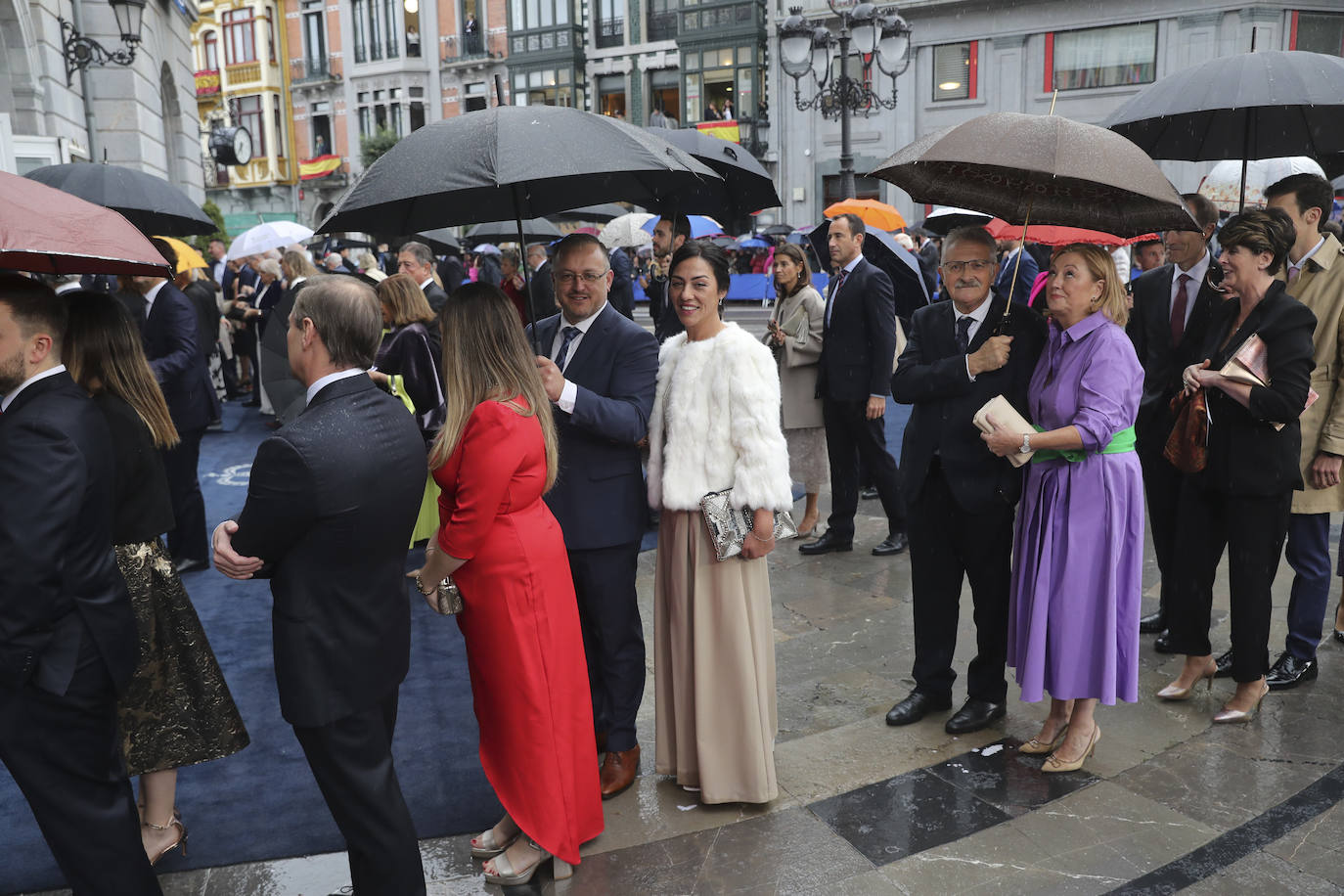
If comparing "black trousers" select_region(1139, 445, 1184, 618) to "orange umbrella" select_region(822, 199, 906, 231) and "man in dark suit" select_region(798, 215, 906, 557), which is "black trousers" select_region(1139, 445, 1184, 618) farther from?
"orange umbrella" select_region(822, 199, 906, 231)

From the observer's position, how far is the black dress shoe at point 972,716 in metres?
4.20

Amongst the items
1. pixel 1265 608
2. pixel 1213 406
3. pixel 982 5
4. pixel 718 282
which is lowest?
pixel 1265 608

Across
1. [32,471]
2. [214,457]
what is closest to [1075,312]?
[32,471]

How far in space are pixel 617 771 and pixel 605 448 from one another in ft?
3.85

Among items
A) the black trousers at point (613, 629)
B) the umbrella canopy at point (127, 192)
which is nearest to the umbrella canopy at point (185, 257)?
the umbrella canopy at point (127, 192)

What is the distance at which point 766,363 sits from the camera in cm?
355

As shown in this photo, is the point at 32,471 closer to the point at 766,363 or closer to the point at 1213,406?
the point at 766,363

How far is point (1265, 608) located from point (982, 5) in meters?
27.3

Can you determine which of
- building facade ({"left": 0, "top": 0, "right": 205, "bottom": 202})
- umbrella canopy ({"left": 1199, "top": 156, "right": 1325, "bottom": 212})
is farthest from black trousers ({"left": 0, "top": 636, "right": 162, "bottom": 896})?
umbrella canopy ({"left": 1199, "top": 156, "right": 1325, "bottom": 212})

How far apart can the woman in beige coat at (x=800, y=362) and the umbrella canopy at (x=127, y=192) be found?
11.8ft

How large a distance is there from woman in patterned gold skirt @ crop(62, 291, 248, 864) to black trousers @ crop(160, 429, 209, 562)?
3.32m

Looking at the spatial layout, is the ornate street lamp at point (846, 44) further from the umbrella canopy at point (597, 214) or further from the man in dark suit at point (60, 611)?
the man in dark suit at point (60, 611)

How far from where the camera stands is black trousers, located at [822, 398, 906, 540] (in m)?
6.69

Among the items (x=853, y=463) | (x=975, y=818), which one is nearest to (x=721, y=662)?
(x=975, y=818)
